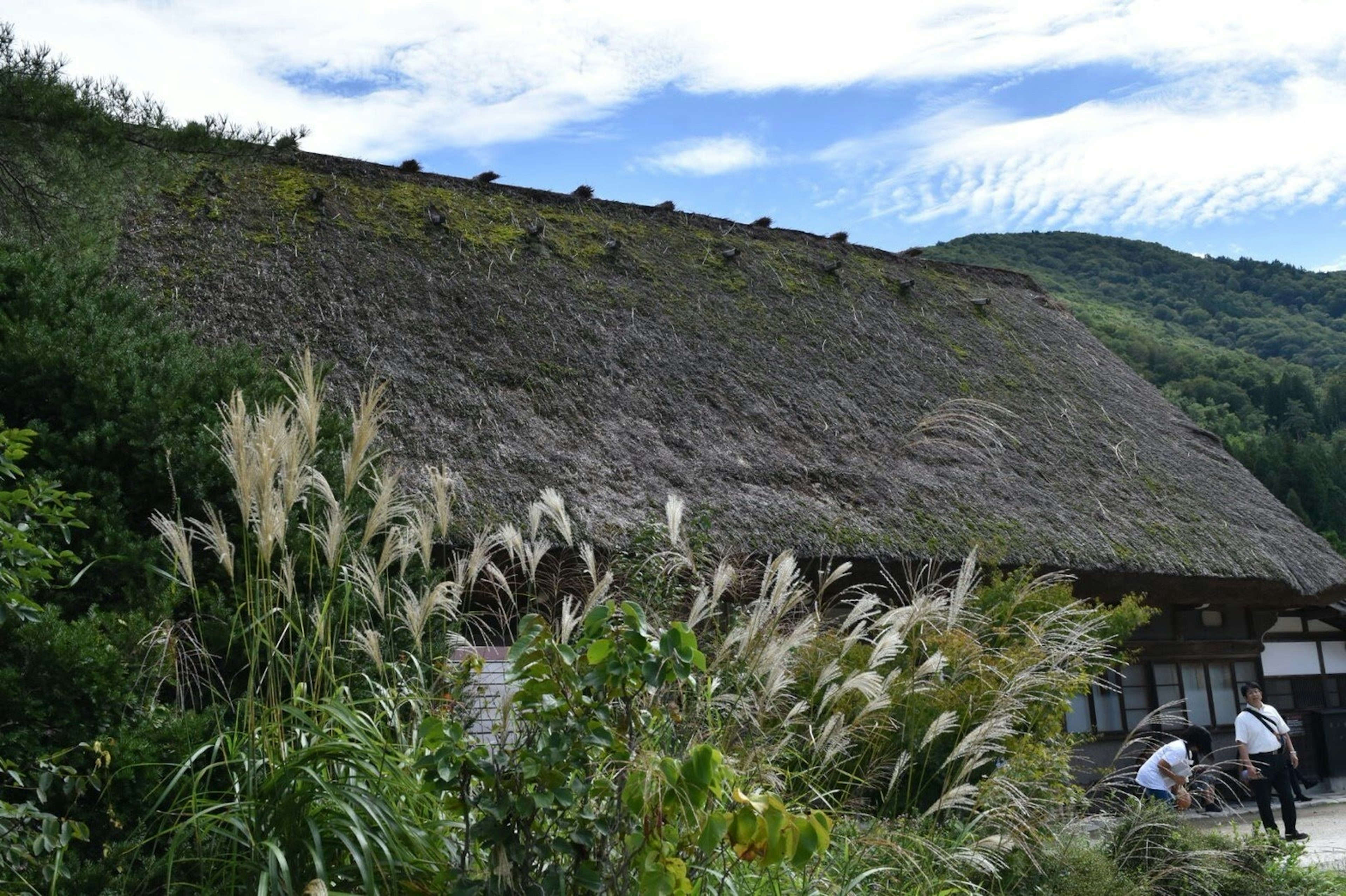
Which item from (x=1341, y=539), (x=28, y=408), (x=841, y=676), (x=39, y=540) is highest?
(x=28, y=408)

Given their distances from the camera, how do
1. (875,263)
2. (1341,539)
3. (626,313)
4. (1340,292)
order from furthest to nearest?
(1340,292) < (1341,539) < (875,263) < (626,313)

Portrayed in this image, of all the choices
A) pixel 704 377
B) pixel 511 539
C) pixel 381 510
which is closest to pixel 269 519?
pixel 381 510

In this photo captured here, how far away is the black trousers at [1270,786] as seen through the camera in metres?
7.20

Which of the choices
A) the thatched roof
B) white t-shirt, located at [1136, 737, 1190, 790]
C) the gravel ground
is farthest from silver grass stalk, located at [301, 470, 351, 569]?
the gravel ground

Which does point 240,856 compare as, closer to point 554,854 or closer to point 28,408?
point 554,854

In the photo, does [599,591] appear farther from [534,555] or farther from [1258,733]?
[1258,733]

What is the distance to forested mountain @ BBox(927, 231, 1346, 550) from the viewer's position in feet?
79.2

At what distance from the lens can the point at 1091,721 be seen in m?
9.64

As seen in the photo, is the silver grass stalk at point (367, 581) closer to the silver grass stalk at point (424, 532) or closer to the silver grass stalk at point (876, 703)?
the silver grass stalk at point (424, 532)

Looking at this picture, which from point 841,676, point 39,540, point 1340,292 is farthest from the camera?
point 1340,292

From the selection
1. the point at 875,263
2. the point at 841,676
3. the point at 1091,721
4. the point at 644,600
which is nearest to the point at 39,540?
the point at 644,600

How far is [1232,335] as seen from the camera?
34500 millimetres

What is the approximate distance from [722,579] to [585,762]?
94cm

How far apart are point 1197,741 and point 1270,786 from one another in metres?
1.49
